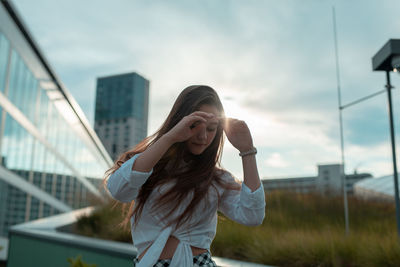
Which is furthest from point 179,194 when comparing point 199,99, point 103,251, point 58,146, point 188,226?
point 58,146

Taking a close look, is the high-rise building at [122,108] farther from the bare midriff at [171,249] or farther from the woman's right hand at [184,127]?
the woman's right hand at [184,127]

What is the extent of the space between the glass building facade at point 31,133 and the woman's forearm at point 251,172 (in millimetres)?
6329

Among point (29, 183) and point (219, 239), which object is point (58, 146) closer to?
point (29, 183)

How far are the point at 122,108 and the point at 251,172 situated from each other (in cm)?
10819

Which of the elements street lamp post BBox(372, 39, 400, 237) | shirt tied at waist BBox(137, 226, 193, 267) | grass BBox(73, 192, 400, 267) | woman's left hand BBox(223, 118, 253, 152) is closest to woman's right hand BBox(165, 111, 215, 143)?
woman's left hand BBox(223, 118, 253, 152)

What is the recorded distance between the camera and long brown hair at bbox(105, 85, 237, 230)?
1.34 meters

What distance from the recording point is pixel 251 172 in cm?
129

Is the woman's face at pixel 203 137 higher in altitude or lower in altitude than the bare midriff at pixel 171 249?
higher

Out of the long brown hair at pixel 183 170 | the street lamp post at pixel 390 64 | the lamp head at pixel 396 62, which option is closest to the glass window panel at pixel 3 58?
the street lamp post at pixel 390 64

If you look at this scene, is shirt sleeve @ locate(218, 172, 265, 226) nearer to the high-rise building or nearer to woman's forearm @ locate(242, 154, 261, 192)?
woman's forearm @ locate(242, 154, 261, 192)

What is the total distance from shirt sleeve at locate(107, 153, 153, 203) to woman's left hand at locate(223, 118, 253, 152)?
0.34 meters

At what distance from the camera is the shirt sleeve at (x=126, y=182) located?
119cm

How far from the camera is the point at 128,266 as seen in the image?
3.25 metres

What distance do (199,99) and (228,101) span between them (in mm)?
395
